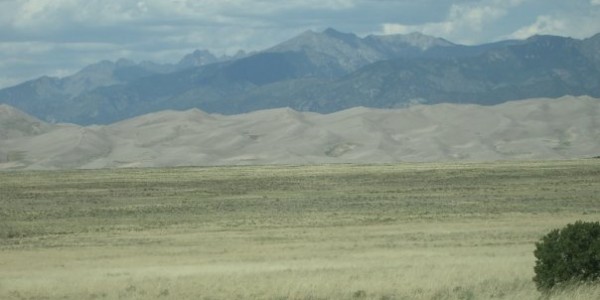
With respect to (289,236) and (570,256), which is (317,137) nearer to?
(289,236)

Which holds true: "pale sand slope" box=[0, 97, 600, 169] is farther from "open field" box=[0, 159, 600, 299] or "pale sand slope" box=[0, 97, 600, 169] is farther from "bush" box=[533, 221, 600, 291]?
"bush" box=[533, 221, 600, 291]

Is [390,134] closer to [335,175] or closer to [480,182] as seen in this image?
[335,175]

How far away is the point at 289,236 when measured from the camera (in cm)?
3584

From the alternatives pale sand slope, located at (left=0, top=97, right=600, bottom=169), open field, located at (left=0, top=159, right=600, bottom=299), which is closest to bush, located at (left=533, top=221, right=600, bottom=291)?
open field, located at (left=0, top=159, right=600, bottom=299)

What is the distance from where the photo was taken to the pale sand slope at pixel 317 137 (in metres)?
134

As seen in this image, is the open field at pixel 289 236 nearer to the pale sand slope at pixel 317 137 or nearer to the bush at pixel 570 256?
the bush at pixel 570 256

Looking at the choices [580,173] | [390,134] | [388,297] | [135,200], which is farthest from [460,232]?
[390,134]

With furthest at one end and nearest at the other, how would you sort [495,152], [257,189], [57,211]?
[495,152], [257,189], [57,211]

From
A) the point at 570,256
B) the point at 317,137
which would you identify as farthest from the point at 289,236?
the point at 317,137

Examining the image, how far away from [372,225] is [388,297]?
20816 millimetres

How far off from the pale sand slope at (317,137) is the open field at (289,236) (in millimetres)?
57338

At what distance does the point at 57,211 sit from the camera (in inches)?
2021

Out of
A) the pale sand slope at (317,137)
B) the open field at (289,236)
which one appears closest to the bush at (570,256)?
the open field at (289,236)

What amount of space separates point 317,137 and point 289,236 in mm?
114926
